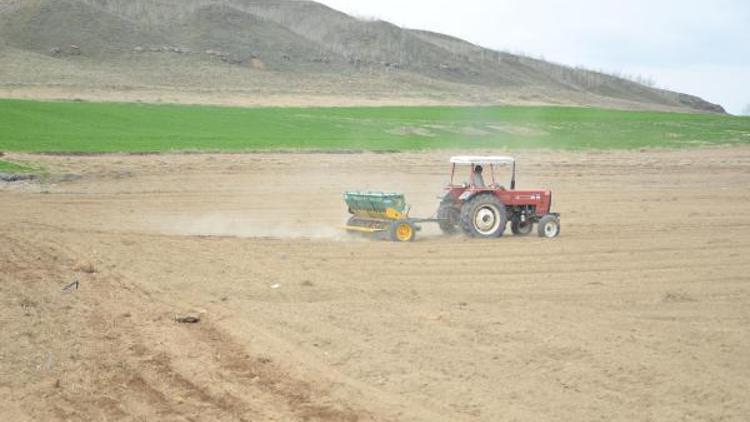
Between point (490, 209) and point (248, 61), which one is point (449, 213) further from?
point (248, 61)

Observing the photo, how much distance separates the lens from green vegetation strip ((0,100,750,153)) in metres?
33.9

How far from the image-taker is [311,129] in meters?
42.7

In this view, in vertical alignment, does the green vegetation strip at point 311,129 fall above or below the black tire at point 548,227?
above

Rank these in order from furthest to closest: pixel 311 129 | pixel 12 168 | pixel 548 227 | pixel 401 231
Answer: pixel 311 129 → pixel 12 168 → pixel 548 227 → pixel 401 231

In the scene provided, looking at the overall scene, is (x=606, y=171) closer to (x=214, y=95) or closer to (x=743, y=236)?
(x=743, y=236)

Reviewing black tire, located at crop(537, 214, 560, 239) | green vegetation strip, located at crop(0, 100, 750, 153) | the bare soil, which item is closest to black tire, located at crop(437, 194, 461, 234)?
the bare soil

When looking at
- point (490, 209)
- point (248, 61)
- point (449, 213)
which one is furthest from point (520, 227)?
point (248, 61)

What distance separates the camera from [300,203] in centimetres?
2289

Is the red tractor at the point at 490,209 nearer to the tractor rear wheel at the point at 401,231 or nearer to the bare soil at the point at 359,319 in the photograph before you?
the bare soil at the point at 359,319

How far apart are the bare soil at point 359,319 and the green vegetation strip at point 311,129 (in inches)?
537

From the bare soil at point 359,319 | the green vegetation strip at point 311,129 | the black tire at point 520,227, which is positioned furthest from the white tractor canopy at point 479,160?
the green vegetation strip at point 311,129

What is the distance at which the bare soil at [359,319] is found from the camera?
7.88 meters

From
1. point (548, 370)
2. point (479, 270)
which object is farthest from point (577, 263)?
point (548, 370)

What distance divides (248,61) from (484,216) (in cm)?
6207
